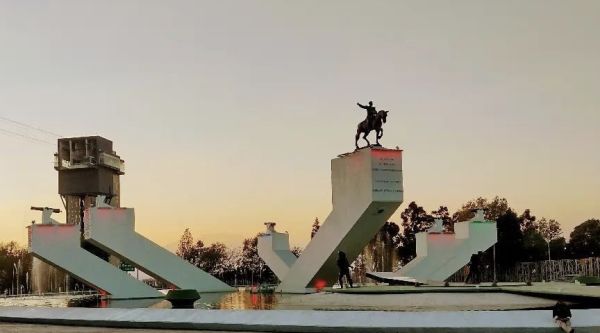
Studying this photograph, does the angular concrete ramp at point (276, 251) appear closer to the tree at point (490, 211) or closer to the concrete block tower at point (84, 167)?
the tree at point (490, 211)

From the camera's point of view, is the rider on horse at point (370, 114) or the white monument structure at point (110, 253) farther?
the white monument structure at point (110, 253)

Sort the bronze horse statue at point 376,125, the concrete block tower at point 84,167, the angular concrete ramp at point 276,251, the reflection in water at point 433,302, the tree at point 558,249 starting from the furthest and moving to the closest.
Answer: the concrete block tower at point 84,167
the tree at point 558,249
the angular concrete ramp at point 276,251
the bronze horse statue at point 376,125
the reflection in water at point 433,302

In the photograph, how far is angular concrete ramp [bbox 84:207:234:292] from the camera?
95.8ft

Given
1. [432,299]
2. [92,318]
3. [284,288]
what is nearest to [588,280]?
[432,299]

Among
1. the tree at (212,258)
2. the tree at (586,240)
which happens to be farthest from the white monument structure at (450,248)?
the tree at (212,258)

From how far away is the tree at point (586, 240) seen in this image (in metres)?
65.4

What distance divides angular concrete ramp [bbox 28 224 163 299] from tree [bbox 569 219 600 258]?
4801cm

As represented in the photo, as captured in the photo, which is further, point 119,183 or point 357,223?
point 119,183

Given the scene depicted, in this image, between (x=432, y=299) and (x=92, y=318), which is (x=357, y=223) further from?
(x=92, y=318)

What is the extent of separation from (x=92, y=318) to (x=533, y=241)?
51.5m

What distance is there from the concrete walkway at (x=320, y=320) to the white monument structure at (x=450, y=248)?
789 inches

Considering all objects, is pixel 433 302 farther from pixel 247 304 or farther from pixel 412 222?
pixel 412 222

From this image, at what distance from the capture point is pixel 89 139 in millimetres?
101500

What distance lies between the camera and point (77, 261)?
93.8ft
